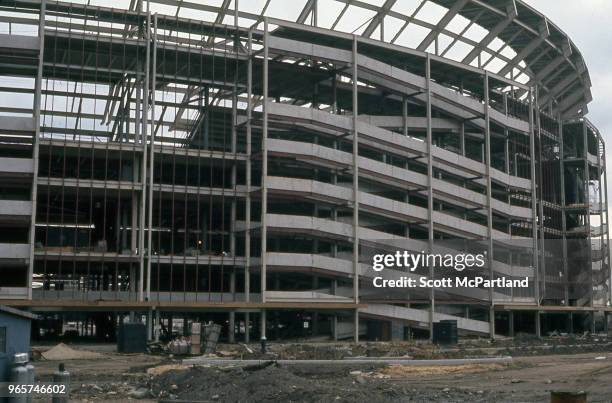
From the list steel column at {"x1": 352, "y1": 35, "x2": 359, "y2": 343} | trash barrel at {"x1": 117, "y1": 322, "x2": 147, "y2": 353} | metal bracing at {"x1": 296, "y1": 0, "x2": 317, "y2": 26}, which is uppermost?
metal bracing at {"x1": 296, "y1": 0, "x2": 317, "y2": 26}

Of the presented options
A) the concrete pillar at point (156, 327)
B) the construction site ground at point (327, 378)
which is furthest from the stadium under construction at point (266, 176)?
the construction site ground at point (327, 378)

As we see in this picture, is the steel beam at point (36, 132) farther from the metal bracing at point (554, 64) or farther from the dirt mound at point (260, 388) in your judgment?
the metal bracing at point (554, 64)

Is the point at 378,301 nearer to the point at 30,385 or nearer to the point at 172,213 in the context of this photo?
the point at 172,213

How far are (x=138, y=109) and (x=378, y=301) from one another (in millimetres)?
22335

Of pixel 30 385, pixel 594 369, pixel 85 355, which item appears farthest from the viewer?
pixel 85 355

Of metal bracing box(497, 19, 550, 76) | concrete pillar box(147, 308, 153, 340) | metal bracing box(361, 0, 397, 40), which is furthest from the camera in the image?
metal bracing box(497, 19, 550, 76)

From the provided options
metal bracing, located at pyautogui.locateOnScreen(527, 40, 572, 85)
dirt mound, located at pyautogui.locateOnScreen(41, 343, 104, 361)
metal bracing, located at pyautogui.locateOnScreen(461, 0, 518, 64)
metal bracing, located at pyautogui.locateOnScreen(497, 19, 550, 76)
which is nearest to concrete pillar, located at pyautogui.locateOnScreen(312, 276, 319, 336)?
dirt mound, located at pyautogui.locateOnScreen(41, 343, 104, 361)

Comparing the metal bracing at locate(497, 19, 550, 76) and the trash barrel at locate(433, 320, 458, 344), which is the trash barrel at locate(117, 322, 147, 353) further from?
the metal bracing at locate(497, 19, 550, 76)

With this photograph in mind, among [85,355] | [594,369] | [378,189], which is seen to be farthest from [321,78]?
[594,369]

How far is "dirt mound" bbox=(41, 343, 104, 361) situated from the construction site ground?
0.22ft

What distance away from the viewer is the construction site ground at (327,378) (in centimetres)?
2319

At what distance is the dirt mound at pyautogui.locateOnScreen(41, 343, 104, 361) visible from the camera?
4047 centimetres

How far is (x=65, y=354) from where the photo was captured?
4138 centimetres

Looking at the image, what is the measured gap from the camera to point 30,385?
1644 cm
